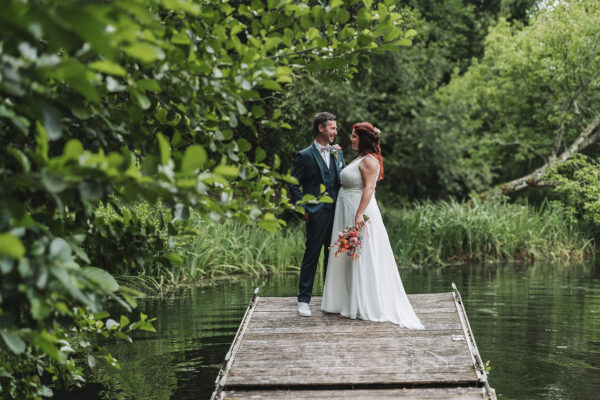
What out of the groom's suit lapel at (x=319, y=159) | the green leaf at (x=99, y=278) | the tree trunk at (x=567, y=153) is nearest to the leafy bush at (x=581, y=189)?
the tree trunk at (x=567, y=153)

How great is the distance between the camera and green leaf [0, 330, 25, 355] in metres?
2.14

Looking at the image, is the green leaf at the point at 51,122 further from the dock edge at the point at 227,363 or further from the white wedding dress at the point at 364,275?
the white wedding dress at the point at 364,275

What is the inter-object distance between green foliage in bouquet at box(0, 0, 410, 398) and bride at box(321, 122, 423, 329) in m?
2.38

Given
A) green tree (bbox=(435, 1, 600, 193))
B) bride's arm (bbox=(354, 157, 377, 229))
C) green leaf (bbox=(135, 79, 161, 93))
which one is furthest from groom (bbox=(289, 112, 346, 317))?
green tree (bbox=(435, 1, 600, 193))

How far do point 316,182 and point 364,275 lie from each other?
1.09 metres

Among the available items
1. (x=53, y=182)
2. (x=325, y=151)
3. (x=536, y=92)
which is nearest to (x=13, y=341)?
(x=53, y=182)

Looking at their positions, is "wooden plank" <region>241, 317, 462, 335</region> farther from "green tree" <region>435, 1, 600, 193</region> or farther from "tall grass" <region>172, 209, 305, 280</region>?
"green tree" <region>435, 1, 600, 193</region>

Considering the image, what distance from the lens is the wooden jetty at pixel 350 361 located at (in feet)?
14.6

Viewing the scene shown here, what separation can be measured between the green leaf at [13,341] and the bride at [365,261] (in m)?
4.38

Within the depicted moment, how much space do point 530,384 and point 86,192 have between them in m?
5.31

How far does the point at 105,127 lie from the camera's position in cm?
283

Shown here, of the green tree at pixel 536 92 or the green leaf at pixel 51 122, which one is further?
the green tree at pixel 536 92

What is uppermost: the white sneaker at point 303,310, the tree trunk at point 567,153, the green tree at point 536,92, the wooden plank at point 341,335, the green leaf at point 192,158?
the green tree at point 536,92

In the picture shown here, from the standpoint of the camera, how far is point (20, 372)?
126 inches
